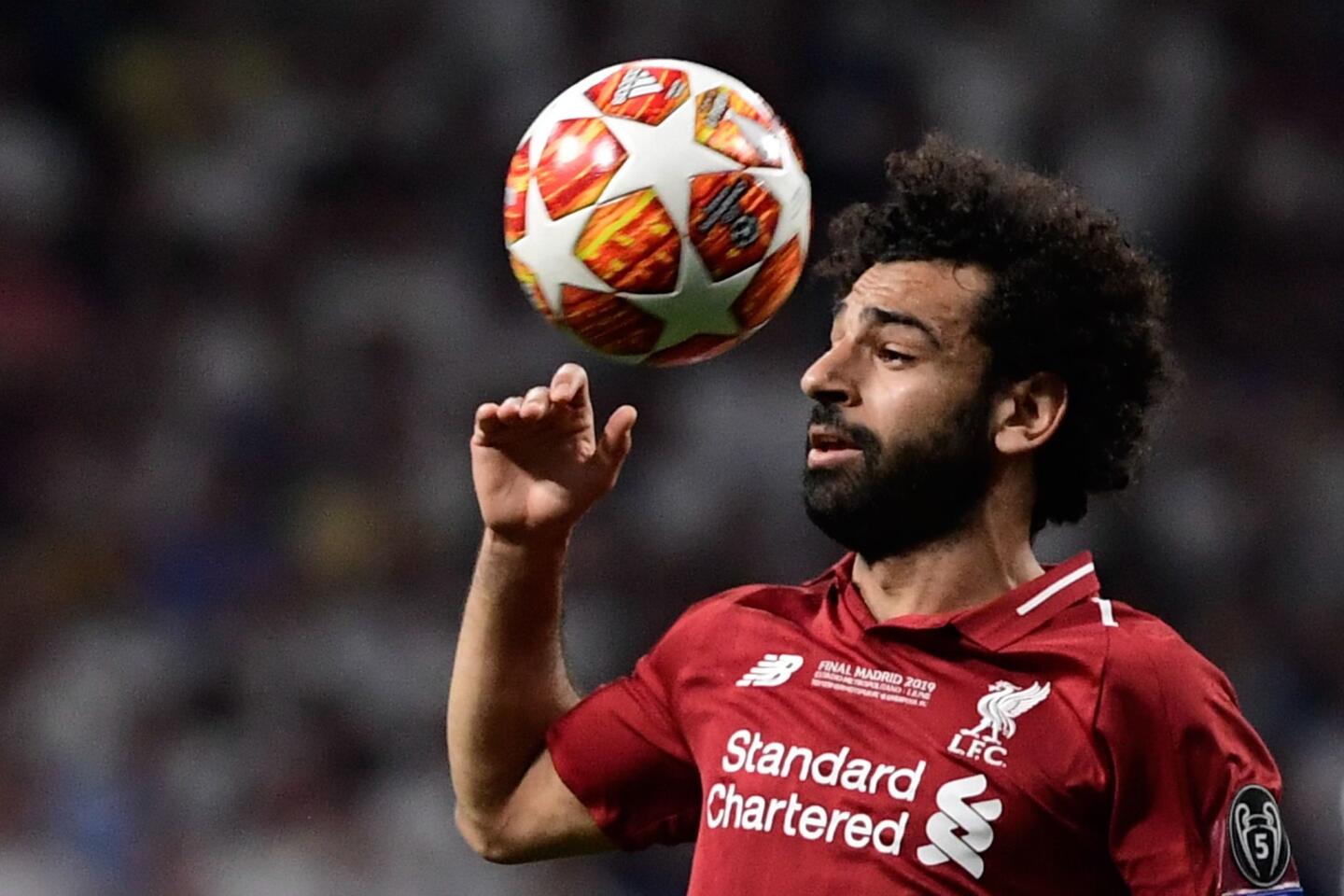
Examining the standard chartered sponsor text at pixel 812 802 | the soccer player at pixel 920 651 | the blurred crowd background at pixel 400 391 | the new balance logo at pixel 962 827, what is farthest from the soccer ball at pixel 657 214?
the blurred crowd background at pixel 400 391

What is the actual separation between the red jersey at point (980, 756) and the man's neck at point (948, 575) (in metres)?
0.04

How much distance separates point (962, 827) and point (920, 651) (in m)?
0.30

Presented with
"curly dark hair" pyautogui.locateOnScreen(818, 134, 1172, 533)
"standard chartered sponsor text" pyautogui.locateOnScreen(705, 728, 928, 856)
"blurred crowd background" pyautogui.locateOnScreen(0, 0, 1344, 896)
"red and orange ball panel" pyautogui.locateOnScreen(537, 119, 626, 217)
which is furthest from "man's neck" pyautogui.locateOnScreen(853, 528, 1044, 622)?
"blurred crowd background" pyautogui.locateOnScreen(0, 0, 1344, 896)

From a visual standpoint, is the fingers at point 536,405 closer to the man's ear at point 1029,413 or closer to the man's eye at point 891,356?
the man's eye at point 891,356

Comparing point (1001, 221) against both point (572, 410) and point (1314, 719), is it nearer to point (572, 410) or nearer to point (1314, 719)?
point (572, 410)

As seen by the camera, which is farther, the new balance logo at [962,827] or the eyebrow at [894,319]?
the eyebrow at [894,319]

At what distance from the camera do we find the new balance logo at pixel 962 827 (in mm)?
2781

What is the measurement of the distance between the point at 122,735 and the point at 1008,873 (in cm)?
435

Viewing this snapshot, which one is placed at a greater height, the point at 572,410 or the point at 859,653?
the point at 572,410

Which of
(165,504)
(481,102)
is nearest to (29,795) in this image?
(165,504)

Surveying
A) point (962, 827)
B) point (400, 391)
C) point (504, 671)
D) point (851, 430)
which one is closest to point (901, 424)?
point (851, 430)

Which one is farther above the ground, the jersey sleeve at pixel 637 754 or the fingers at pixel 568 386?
the fingers at pixel 568 386

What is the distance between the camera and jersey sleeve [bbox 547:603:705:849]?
324 centimetres

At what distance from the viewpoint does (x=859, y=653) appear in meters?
3.04
